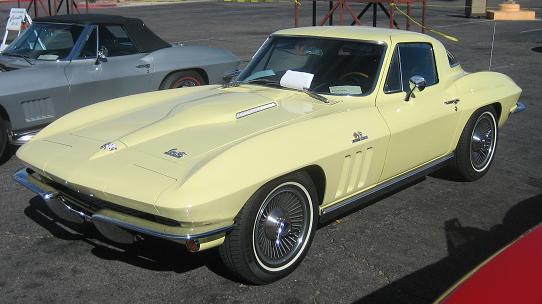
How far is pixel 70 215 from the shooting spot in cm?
350

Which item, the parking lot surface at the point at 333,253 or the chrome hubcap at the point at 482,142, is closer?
the parking lot surface at the point at 333,253

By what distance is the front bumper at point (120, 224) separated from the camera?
299 centimetres

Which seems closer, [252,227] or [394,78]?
[252,227]

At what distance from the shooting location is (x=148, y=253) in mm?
3883

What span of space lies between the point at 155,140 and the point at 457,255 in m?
2.12

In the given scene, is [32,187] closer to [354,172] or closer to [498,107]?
[354,172]

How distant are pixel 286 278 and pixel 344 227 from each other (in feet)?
2.93

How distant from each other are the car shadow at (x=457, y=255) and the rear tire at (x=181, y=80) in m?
4.05

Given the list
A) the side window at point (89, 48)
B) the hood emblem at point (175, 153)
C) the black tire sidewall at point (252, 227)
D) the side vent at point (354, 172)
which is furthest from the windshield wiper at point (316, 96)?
the side window at point (89, 48)

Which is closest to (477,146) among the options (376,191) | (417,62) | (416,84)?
(417,62)

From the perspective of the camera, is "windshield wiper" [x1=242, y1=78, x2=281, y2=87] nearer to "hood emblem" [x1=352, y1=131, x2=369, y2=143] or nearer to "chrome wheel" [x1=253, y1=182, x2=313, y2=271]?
"hood emblem" [x1=352, y1=131, x2=369, y2=143]

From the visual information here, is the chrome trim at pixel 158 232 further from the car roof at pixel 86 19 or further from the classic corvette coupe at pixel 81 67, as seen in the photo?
the car roof at pixel 86 19

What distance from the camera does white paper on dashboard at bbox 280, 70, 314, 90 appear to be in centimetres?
433

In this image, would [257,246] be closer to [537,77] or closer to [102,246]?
[102,246]
